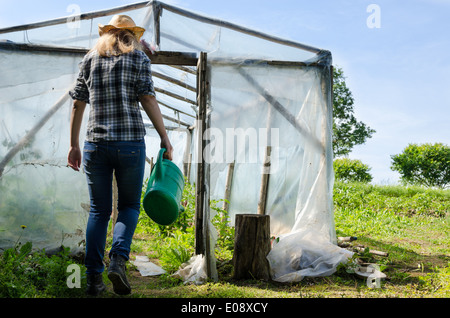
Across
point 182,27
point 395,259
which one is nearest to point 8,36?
point 182,27

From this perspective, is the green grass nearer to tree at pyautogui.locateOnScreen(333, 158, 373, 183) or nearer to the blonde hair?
the blonde hair

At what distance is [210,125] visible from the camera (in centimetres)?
418

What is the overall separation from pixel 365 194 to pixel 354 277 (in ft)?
25.5

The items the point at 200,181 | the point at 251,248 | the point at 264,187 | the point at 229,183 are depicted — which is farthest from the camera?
the point at 229,183

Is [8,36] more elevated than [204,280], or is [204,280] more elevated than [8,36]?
[8,36]

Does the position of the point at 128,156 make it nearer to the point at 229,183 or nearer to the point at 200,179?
the point at 200,179

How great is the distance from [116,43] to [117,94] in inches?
15.4

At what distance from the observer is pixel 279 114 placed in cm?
485

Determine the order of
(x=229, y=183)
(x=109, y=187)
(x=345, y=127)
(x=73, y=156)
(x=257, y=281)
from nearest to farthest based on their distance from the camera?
(x=109, y=187)
(x=73, y=156)
(x=257, y=281)
(x=229, y=183)
(x=345, y=127)

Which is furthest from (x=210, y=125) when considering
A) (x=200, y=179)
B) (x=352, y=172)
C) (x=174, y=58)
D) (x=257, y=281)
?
(x=352, y=172)

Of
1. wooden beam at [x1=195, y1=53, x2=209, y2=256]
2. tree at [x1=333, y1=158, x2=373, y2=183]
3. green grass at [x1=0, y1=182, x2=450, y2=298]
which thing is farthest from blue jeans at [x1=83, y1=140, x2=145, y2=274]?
tree at [x1=333, y1=158, x2=373, y2=183]

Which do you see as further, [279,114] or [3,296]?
[279,114]

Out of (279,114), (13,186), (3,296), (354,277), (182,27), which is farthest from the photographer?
(182,27)
